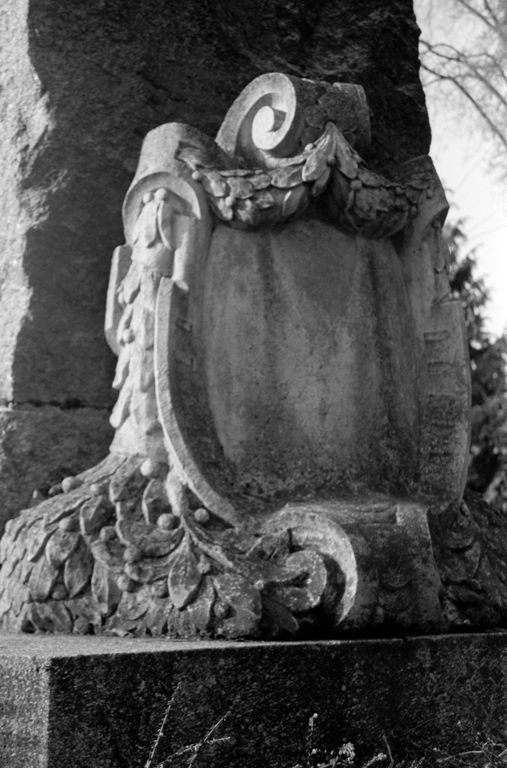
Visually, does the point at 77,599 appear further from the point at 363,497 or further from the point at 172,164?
the point at 172,164

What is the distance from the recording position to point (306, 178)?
338 centimetres

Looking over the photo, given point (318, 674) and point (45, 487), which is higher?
point (45, 487)

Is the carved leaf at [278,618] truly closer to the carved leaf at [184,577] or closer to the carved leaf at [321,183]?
the carved leaf at [184,577]

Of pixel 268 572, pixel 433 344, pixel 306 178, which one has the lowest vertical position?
pixel 268 572

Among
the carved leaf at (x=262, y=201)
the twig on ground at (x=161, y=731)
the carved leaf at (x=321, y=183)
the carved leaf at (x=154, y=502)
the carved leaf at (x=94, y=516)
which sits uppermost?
the carved leaf at (x=321, y=183)

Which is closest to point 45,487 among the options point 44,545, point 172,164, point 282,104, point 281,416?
point 44,545

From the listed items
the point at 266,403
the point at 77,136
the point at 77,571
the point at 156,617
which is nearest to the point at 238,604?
the point at 156,617

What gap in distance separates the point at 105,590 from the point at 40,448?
960 mm

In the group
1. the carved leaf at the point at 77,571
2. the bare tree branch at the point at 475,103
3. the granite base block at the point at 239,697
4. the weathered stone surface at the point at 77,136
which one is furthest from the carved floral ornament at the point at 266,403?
the bare tree branch at the point at 475,103

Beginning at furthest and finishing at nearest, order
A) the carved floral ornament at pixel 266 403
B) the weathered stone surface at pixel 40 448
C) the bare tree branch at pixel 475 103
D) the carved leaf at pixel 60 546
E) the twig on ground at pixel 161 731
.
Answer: the bare tree branch at pixel 475 103 < the weathered stone surface at pixel 40 448 < the carved leaf at pixel 60 546 < the carved floral ornament at pixel 266 403 < the twig on ground at pixel 161 731

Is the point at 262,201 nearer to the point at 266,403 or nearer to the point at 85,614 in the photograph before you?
the point at 266,403

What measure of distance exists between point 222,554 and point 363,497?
59cm

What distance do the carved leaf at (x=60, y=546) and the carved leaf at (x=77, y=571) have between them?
0.02 m

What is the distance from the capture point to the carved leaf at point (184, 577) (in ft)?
9.55
